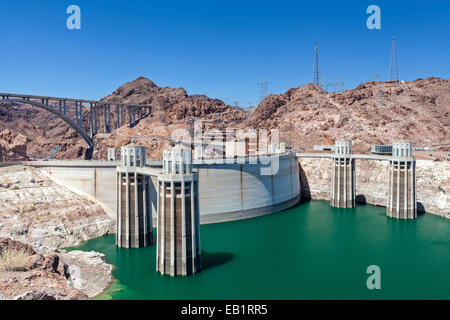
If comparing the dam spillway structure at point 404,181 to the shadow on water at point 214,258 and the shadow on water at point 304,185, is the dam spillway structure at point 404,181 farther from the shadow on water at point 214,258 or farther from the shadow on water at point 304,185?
the shadow on water at point 214,258

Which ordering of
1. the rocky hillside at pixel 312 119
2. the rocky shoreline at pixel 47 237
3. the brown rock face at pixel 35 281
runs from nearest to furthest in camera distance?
the brown rock face at pixel 35 281 → the rocky shoreline at pixel 47 237 → the rocky hillside at pixel 312 119

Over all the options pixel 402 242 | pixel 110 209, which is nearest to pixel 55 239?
pixel 110 209

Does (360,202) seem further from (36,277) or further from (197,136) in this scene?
(36,277)

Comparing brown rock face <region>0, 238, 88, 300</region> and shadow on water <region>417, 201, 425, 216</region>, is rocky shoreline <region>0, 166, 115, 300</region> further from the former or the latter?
shadow on water <region>417, 201, 425, 216</region>

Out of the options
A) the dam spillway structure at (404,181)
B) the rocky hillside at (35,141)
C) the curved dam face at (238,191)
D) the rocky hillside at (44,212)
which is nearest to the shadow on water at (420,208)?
the dam spillway structure at (404,181)

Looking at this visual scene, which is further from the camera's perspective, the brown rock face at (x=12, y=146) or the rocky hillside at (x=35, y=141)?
the rocky hillside at (x=35, y=141)

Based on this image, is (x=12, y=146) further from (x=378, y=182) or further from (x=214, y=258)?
(x=378, y=182)
